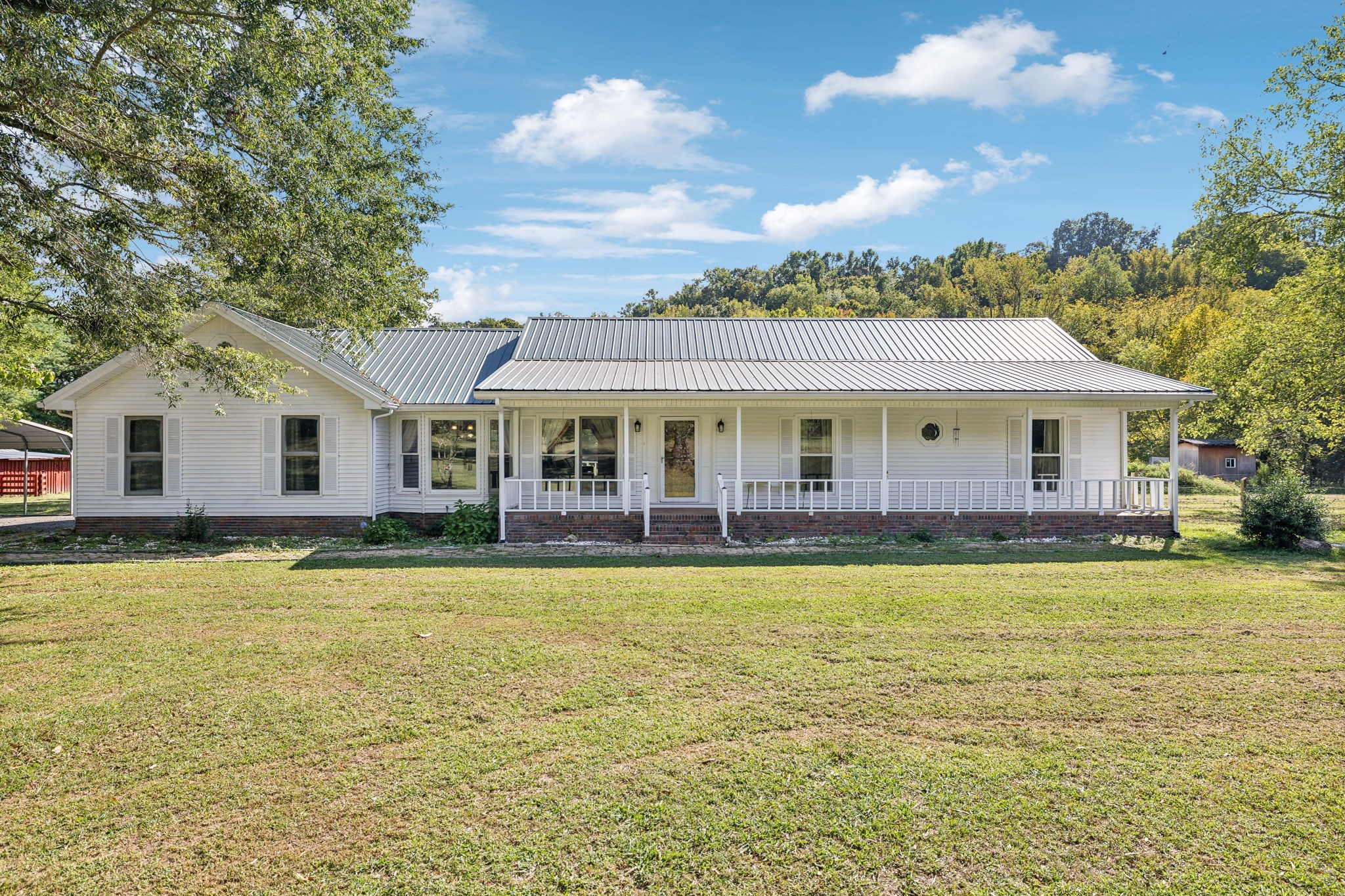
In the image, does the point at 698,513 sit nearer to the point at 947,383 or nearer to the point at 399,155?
the point at 947,383

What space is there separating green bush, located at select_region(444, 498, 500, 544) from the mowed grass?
5399 millimetres

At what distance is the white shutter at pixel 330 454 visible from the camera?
14.9 m

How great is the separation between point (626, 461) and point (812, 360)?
617cm

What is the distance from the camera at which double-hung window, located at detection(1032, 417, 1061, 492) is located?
15.8m

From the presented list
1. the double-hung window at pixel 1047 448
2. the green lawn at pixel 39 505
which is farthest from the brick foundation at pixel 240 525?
the double-hung window at pixel 1047 448

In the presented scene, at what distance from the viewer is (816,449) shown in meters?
15.8

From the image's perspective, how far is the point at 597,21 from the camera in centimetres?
1373

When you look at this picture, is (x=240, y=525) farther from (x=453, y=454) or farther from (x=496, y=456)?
(x=496, y=456)

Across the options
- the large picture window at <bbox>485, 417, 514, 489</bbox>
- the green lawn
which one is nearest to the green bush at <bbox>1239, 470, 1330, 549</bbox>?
the large picture window at <bbox>485, 417, 514, 489</bbox>

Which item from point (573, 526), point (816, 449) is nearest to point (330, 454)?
point (573, 526)

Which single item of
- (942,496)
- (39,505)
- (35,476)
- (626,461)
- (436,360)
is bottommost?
(39,505)

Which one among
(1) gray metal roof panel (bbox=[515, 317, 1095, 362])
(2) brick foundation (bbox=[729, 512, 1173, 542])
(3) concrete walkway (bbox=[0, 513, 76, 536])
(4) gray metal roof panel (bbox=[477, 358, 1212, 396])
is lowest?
(3) concrete walkway (bbox=[0, 513, 76, 536])

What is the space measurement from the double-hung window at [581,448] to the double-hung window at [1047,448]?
9.56 meters

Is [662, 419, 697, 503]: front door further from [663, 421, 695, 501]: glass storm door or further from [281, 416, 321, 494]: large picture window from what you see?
[281, 416, 321, 494]: large picture window
